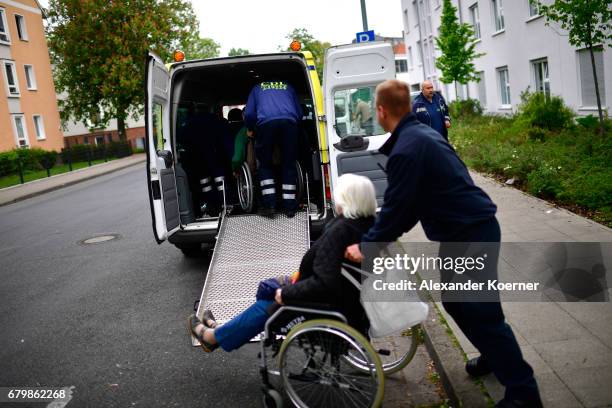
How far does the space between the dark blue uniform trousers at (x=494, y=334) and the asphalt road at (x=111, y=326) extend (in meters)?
1.59

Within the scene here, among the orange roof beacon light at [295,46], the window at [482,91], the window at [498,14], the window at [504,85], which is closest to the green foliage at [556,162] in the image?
the orange roof beacon light at [295,46]

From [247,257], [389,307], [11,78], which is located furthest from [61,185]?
[389,307]

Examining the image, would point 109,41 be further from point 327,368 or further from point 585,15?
point 327,368

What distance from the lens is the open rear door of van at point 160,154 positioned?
615 cm

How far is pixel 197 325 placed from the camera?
4.14 meters

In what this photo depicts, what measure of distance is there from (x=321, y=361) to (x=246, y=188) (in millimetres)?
3965

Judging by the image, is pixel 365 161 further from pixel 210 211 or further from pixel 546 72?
pixel 546 72

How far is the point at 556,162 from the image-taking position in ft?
32.5

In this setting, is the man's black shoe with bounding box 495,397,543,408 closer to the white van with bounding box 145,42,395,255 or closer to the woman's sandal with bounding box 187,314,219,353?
the woman's sandal with bounding box 187,314,219,353

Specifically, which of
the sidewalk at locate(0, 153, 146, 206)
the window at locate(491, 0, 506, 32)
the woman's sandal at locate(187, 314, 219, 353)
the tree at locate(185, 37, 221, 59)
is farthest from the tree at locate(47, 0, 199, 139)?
the woman's sandal at locate(187, 314, 219, 353)

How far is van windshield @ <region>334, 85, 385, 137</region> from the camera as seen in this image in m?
6.70

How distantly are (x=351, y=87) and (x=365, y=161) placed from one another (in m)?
0.86

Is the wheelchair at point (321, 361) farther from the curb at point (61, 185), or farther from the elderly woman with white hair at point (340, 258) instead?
the curb at point (61, 185)

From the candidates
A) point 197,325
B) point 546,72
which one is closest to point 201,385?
point 197,325
